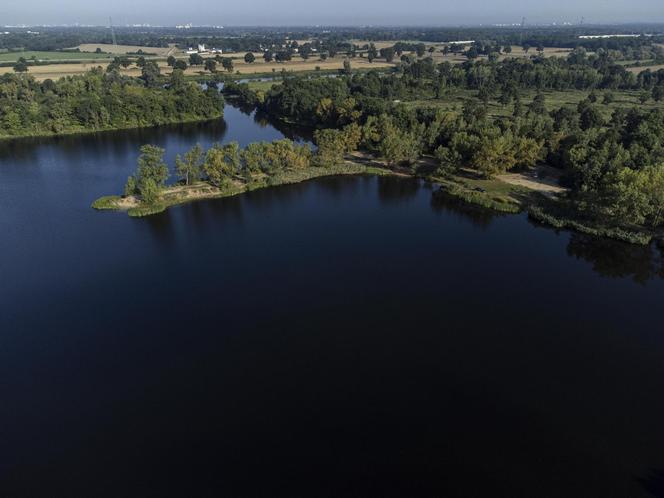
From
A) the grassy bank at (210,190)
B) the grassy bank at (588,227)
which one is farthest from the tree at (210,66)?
the grassy bank at (588,227)

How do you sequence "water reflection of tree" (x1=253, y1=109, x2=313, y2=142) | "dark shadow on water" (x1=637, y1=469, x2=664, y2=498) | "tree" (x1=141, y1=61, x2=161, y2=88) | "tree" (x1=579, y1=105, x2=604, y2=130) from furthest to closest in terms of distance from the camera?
"tree" (x1=141, y1=61, x2=161, y2=88) < "water reflection of tree" (x1=253, y1=109, x2=313, y2=142) < "tree" (x1=579, y1=105, x2=604, y2=130) < "dark shadow on water" (x1=637, y1=469, x2=664, y2=498)

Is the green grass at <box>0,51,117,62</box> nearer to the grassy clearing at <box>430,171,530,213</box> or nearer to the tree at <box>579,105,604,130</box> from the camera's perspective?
the grassy clearing at <box>430,171,530,213</box>

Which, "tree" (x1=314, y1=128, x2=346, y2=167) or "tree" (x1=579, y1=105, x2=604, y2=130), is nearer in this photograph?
"tree" (x1=314, y1=128, x2=346, y2=167)

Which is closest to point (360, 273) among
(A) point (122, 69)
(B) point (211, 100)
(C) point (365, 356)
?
(C) point (365, 356)

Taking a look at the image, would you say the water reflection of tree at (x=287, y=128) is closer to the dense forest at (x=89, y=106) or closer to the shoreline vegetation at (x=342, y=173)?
the dense forest at (x=89, y=106)

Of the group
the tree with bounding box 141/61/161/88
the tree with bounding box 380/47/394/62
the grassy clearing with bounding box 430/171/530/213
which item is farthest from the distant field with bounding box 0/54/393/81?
the grassy clearing with bounding box 430/171/530/213

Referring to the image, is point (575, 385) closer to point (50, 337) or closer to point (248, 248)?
point (248, 248)
